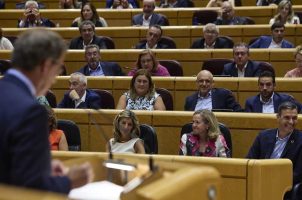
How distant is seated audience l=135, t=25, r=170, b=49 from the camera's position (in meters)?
5.68

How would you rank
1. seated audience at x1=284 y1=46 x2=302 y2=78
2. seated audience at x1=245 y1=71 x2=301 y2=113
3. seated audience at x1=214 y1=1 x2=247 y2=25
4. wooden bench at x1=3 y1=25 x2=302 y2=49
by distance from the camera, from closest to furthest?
seated audience at x1=245 y1=71 x2=301 y2=113, seated audience at x1=284 y1=46 x2=302 y2=78, wooden bench at x1=3 y1=25 x2=302 y2=49, seated audience at x1=214 y1=1 x2=247 y2=25

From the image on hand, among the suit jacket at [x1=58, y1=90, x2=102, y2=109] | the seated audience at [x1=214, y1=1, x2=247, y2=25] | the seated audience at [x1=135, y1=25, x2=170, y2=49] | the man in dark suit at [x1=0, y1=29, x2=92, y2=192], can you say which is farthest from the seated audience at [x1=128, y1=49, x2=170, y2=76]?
the man in dark suit at [x1=0, y1=29, x2=92, y2=192]

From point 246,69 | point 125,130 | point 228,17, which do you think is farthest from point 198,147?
point 228,17

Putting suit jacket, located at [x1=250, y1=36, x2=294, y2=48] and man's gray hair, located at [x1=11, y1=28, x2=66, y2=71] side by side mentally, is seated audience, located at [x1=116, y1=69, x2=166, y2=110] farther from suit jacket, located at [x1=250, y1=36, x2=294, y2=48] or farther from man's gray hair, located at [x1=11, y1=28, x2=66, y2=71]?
man's gray hair, located at [x1=11, y1=28, x2=66, y2=71]

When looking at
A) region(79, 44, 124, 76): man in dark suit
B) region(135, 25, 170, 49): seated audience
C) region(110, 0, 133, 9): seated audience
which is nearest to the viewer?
region(79, 44, 124, 76): man in dark suit

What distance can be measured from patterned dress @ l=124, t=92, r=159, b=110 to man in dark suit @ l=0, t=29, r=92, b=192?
3077 mm

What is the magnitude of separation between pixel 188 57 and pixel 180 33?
0.70 m

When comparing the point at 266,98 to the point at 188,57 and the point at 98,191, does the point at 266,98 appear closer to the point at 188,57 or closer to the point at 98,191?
the point at 188,57

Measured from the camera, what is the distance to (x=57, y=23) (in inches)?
275

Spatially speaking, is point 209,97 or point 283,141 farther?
point 209,97

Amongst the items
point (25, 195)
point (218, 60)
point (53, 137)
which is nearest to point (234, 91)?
point (218, 60)

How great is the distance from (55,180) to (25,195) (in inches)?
12.7

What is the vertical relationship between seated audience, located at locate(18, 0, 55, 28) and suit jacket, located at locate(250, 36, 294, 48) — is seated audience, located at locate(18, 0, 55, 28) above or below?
above

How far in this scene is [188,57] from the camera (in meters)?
5.46
